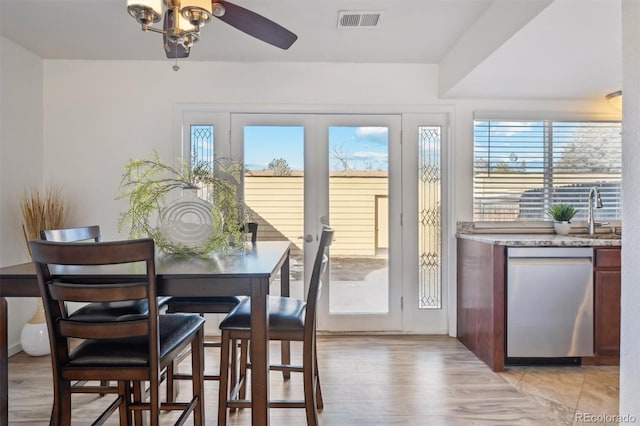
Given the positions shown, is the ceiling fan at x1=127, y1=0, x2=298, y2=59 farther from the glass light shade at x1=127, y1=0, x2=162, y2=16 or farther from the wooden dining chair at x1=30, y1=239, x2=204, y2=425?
the wooden dining chair at x1=30, y1=239, x2=204, y2=425

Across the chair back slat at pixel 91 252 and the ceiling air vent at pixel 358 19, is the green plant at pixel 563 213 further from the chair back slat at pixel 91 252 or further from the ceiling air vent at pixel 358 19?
the chair back slat at pixel 91 252

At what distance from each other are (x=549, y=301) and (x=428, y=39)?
2.10m

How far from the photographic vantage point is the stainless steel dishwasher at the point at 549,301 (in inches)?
105

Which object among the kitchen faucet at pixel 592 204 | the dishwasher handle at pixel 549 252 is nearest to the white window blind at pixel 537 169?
the kitchen faucet at pixel 592 204

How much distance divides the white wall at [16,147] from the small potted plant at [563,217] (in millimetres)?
4467

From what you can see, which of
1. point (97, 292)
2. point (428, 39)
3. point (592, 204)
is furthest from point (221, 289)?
point (592, 204)

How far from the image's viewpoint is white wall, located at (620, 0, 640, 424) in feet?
4.26

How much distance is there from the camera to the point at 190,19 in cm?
161

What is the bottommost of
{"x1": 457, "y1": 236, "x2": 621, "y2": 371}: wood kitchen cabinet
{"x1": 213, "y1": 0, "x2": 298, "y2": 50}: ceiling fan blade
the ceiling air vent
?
{"x1": 457, "y1": 236, "x2": 621, "y2": 371}: wood kitchen cabinet

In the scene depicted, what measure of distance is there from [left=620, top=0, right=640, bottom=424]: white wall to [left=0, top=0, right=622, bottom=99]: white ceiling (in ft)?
2.30

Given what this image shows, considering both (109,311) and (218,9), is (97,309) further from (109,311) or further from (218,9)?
(218,9)

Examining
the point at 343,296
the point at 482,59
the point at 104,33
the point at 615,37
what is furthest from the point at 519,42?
the point at 104,33

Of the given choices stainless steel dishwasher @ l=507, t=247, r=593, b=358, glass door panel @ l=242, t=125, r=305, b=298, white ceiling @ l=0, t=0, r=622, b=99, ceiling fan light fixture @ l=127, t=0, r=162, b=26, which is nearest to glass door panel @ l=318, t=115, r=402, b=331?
glass door panel @ l=242, t=125, r=305, b=298

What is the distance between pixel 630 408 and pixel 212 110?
10.8 ft
